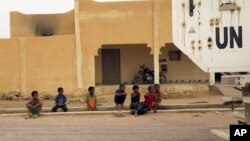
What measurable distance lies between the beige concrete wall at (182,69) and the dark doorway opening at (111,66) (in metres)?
2.24

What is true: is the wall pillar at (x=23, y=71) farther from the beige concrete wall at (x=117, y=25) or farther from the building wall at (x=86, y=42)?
the beige concrete wall at (x=117, y=25)

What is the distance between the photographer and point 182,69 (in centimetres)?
2389

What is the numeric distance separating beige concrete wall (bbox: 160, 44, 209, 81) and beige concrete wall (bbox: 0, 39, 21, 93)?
6.98 meters

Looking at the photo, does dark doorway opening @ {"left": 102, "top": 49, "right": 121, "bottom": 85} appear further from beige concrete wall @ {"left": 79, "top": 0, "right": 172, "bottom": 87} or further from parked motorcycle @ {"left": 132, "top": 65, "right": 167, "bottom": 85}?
beige concrete wall @ {"left": 79, "top": 0, "right": 172, "bottom": 87}

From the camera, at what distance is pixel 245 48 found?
19.3 ft

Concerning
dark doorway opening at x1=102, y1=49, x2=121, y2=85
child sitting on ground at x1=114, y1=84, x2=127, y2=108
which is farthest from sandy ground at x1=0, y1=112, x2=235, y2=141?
dark doorway opening at x1=102, y1=49, x2=121, y2=85

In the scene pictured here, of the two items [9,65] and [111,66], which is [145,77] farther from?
[9,65]

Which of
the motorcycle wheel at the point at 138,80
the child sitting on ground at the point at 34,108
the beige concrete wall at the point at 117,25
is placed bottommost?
the child sitting on ground at the point at 34,108

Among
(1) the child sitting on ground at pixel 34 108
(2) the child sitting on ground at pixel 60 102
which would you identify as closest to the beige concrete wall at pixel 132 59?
(2) the child sitting on ground at pixel 60 102

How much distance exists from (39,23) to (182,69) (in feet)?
25.3

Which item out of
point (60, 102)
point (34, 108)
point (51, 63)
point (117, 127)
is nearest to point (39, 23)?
point (51, 63)

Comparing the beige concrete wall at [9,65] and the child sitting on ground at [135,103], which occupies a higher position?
the beige concrete wall at [9,65]

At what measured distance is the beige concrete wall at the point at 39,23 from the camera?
24.7m

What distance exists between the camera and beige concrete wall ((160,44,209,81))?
23.7 meters
